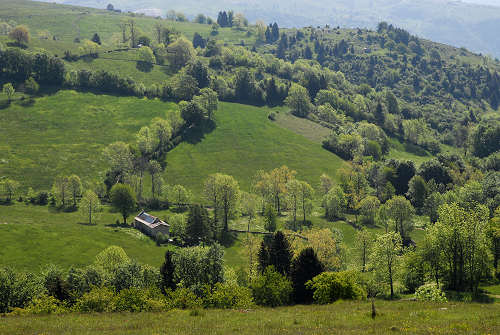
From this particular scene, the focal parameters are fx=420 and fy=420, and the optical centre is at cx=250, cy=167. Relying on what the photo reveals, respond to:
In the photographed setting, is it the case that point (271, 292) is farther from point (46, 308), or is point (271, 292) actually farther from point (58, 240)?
point (58, 240)

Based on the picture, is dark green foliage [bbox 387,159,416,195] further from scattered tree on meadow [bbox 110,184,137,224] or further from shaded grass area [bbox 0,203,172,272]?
shaded grass area [bbox 0,203,172,272]

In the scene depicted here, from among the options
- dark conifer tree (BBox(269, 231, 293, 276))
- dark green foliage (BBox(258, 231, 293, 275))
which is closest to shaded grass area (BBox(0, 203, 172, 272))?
dark green foliage (BBox(258, 231, 293, 275))

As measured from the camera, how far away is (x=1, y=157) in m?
156

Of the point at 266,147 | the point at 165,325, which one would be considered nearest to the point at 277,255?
the point at 165,325

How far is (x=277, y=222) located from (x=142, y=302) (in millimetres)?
87731

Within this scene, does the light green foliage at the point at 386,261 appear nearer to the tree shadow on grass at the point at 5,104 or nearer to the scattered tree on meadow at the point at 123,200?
the scattered tree on meadow at the point at 123,200

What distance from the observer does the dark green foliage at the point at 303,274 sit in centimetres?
5994

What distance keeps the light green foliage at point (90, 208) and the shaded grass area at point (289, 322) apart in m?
83.4

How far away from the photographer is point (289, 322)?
3844cm

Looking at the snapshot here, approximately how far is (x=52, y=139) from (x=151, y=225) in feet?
276

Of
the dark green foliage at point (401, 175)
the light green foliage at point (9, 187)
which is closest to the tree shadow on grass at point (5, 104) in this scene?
the light green foliage at point (9, 187)

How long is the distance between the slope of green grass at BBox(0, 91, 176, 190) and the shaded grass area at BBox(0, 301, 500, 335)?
117379 mm

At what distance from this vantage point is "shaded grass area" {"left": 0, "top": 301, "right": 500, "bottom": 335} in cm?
3441

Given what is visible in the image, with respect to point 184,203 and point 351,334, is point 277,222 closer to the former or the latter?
point 184,203
